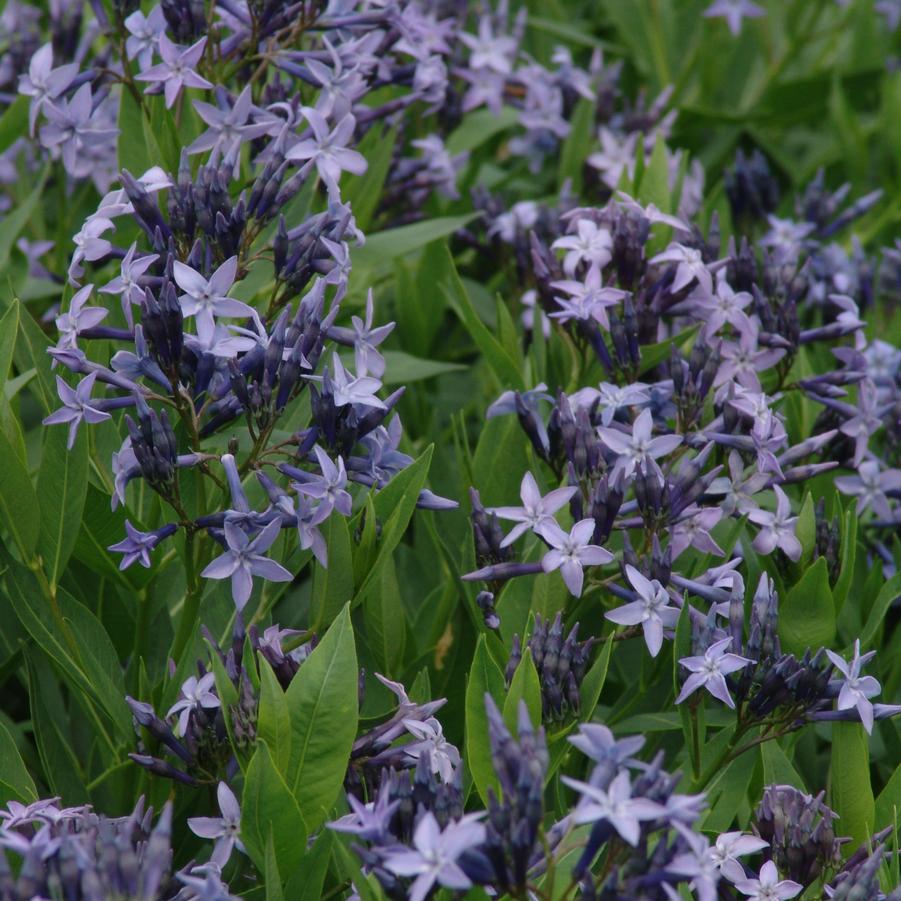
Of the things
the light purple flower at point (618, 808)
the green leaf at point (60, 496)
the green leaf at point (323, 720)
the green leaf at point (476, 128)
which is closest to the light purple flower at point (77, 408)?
the green leaf at point (60, 496)

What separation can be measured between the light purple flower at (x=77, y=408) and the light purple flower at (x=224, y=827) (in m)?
0.60

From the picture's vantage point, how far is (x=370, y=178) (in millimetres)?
2961

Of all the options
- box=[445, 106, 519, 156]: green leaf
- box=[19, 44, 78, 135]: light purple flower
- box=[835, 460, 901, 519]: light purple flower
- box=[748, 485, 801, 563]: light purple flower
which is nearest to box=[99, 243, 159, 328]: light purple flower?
box=[19, 44, 78, 135]: light purple flower

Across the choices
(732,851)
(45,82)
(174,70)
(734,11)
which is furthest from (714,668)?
(734,11)

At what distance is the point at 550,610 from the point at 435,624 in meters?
0.33

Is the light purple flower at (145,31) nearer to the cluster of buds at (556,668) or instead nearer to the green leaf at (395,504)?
the green leaf at (395,504)

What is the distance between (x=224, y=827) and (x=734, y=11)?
3169mm

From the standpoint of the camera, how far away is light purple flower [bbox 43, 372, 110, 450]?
192 centimetres

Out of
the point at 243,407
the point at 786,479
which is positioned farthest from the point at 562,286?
the point at 243,407

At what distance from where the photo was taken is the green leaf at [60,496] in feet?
6.72

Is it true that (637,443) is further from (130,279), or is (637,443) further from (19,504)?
(19,504)

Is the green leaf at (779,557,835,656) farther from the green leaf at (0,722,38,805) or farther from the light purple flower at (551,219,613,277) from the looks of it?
the green leaf at (0,722,38,805)

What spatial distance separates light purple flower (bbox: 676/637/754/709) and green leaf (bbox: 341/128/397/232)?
147 cm

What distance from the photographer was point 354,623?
236 centimetres
